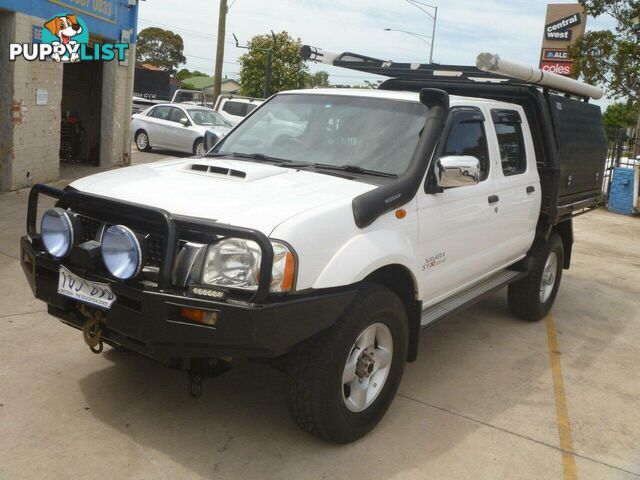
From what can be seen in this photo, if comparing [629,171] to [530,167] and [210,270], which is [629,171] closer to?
[530,167]

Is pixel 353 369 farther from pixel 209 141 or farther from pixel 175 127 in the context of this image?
pixel 175 127

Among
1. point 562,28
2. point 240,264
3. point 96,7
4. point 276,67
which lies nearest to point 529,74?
point 240,264

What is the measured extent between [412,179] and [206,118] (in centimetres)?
1690

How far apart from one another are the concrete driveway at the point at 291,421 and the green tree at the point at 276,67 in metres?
46.5

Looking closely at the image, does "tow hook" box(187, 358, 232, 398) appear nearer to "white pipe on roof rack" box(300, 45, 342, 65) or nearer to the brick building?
"white pipe on roof rack" box(300, 45, 342, 65)

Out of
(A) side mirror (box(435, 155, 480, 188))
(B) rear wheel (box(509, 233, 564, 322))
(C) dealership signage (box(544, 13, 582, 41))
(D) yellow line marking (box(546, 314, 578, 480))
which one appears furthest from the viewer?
(C) dealership signage (box(544, 13, 582, 41))

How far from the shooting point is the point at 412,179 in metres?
3.88

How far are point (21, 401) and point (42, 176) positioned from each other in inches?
314

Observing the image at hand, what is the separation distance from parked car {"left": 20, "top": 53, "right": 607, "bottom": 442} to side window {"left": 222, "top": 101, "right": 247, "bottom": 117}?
17.7 m

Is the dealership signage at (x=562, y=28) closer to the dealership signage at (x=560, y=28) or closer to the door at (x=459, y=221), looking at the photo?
the dealership signage at (x=560, y=28)

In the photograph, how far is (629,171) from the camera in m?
16.0

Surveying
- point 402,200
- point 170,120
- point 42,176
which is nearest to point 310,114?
point 402,200

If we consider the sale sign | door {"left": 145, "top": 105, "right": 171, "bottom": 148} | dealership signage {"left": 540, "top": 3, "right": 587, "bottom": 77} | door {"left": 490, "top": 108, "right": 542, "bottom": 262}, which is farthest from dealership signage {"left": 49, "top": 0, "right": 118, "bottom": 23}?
dealership signage {"left": 540, "top": 3, "right": 587, "bottom": 77}

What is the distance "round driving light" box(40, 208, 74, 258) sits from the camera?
3404 millimetres
